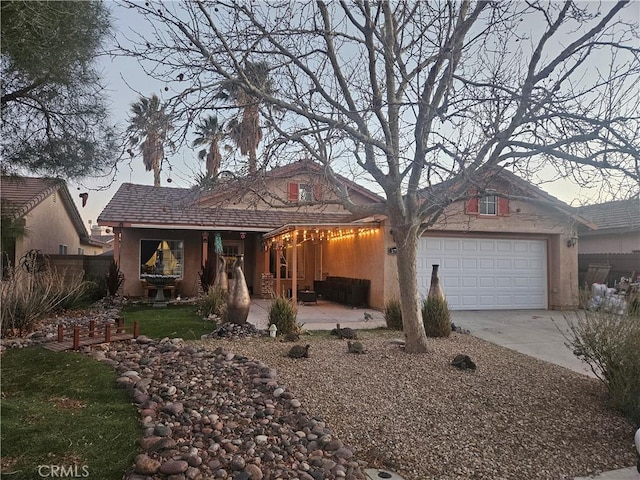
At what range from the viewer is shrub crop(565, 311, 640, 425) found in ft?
14.0

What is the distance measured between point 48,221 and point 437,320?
16.8 metres

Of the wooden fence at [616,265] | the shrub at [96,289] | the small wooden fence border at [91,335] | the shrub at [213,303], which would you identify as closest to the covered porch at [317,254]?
the shrub at [213,303]

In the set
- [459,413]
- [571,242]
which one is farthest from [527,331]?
[459,413]

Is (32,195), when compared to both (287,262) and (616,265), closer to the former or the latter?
(287,262)

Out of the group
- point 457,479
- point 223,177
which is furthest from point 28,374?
point 457,479

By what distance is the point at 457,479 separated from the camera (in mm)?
3168

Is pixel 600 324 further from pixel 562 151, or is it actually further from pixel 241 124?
pixel 241 124

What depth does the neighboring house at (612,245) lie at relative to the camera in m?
15.5

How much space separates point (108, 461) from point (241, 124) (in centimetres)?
450

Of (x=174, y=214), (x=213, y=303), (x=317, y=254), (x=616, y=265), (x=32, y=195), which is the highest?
(x=32, y=195)

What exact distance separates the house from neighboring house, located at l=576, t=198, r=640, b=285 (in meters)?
18.3

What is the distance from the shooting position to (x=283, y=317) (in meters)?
8.10

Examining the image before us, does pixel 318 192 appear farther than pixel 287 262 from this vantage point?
No

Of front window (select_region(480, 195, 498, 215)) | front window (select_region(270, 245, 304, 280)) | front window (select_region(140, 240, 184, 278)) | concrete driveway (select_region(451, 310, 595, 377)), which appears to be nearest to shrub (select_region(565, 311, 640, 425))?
concrete driveway (select_region(451, 310, 595, 377))
